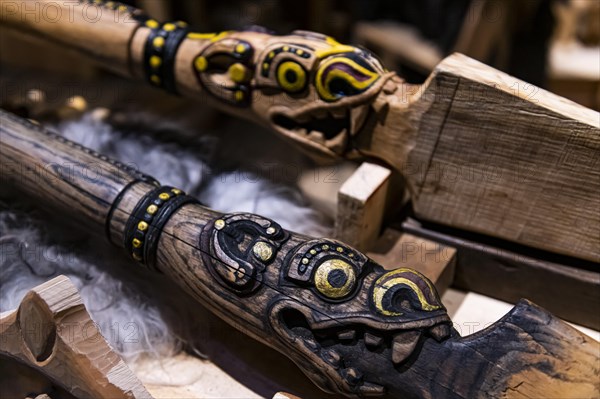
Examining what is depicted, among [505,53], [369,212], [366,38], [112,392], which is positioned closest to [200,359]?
[112,392]

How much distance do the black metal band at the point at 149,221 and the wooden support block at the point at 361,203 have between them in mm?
227

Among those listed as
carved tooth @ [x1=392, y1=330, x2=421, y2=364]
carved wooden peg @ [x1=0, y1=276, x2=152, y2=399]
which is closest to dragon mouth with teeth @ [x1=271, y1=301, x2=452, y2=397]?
carved tooth @ [x1=392, y1=330, x2=421, y2=364]

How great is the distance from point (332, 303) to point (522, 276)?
1.28ft

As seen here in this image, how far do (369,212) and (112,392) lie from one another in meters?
0.43

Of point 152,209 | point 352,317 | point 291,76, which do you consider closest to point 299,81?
point 291,76

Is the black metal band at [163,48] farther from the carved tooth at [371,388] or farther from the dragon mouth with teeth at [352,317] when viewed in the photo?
the carved tooth at [371,388]

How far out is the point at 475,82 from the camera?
2.64 feet

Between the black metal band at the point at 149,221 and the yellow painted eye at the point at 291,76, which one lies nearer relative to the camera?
the black metal band at the point at 149,221

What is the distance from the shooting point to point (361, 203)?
0.87 m

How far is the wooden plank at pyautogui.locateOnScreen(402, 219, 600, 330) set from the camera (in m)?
0.89

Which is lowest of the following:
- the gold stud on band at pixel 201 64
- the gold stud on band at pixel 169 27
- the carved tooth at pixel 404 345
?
the carved tooth at pixel 404 345

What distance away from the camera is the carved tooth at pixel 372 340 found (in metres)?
0.65

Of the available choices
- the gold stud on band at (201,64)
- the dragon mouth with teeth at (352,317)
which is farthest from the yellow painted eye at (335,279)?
the gold stud on band at (201,64)

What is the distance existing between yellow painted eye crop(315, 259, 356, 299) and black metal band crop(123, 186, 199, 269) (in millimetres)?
234
